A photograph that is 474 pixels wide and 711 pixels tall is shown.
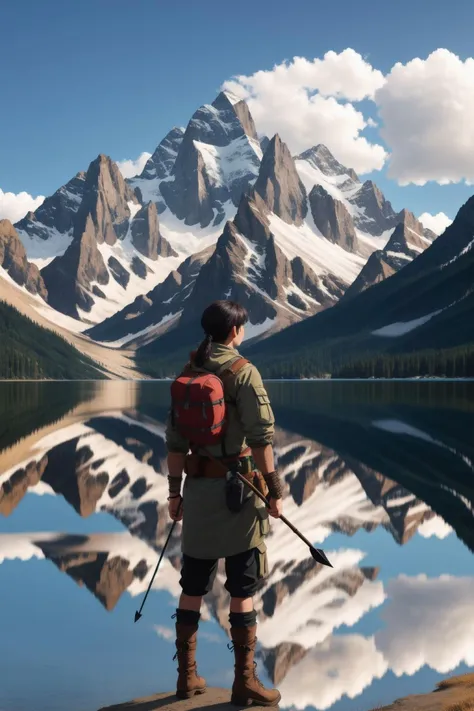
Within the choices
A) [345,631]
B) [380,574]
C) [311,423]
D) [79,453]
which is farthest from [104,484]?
[311,423]

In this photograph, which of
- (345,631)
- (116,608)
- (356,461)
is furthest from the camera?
(356,461)

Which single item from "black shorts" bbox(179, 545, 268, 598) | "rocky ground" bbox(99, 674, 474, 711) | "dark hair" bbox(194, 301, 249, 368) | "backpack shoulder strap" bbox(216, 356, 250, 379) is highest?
"dark hair" bbox(194, 301, 249, 368)

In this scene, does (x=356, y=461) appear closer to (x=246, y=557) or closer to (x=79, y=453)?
(x=79, y=453)

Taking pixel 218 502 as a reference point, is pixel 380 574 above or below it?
below

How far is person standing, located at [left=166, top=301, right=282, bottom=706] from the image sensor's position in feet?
35.1

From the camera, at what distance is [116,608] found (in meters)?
13.9

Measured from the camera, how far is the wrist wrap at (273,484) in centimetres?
1079

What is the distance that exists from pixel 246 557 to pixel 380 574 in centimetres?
604

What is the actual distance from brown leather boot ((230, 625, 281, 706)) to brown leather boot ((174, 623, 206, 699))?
51 centimetres

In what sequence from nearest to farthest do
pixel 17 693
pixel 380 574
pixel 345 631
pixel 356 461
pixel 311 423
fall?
pixel 17 693
pixel 345 631
pixel 380 574
pixel 356 461
pixel 311 423

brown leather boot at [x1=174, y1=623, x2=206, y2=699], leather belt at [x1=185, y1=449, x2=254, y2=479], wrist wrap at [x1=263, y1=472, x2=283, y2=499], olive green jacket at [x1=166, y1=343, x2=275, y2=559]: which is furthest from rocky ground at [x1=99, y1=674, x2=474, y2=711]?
leather belt at [x1=185, y1=449, x2=254, y2=479]

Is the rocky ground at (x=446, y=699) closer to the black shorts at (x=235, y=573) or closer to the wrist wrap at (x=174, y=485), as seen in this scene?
the black shorts at (x=235, y=573)

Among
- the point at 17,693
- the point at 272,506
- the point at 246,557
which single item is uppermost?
the point at 272,506

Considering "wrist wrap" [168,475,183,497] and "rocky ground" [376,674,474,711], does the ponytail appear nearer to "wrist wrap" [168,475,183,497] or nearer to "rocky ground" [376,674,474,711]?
"wrist wrap" [168,475,183,497]
